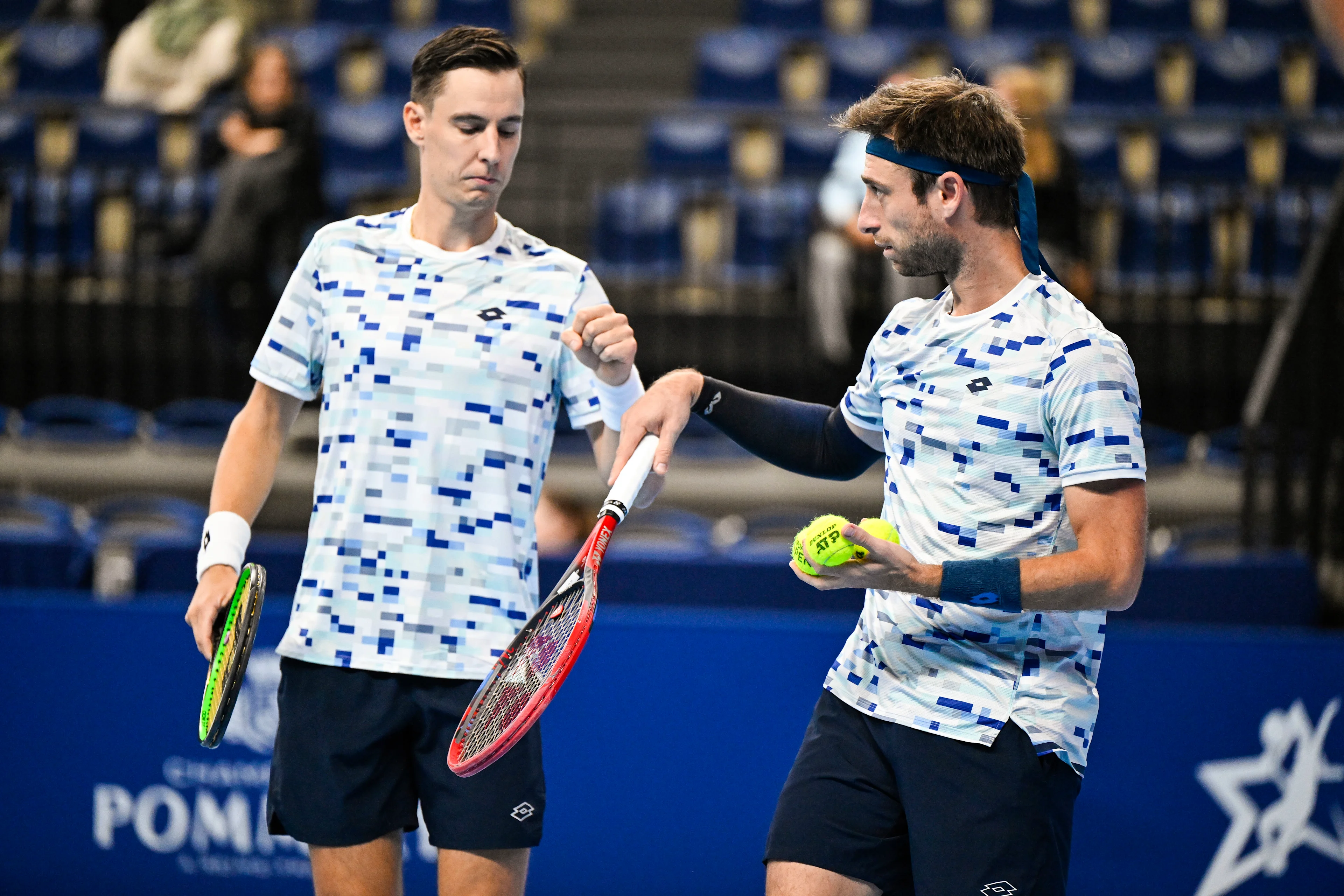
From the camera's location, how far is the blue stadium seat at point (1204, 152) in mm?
9352

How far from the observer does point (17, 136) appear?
31.3 ft

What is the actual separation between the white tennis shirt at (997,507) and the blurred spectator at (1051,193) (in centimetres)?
371

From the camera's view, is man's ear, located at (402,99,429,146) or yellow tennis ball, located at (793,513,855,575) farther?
man's ear, located at (402,99,429,146)

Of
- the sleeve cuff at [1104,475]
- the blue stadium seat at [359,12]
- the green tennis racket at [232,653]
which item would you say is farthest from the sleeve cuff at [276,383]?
the blue stadium seat at [359,12]

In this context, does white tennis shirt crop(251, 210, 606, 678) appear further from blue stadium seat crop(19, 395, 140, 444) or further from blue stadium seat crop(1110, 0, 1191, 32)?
blue stadium seat crop(1110, 0, 1191, 32)

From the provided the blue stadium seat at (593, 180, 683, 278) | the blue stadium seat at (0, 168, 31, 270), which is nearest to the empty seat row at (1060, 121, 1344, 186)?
the blue stadium seat at (593, 180, 683, 278)

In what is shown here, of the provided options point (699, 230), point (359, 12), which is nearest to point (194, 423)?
point (699, 230)

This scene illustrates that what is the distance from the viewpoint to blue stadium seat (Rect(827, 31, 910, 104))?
396 inches

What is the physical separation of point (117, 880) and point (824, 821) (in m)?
3.07

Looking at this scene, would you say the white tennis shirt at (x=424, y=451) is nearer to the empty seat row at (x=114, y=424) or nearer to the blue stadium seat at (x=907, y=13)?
the empty seat row at (x=114, y=424)

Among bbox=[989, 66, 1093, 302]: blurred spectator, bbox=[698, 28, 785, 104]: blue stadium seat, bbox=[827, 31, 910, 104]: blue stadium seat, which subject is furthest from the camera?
bbox=[698, 28, 785, 104]: blue stadium seat

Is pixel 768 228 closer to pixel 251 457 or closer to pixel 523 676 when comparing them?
pixel 251 457

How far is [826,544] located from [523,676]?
24.2 inches

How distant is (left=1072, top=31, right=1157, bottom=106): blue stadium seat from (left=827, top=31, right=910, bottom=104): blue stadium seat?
1246 millimetres
